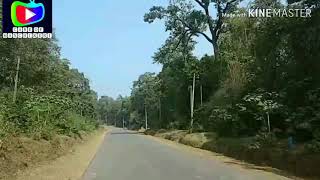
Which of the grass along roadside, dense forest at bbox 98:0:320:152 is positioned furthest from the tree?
the grass along roadside

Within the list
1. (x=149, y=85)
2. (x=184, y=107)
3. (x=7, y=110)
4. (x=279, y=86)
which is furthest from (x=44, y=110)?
(x=149, y=85)

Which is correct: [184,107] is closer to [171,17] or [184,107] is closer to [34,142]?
[171,17]

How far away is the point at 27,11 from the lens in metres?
19.4

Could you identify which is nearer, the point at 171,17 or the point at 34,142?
the point at 34,142

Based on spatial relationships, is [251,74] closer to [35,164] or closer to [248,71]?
[248,71]

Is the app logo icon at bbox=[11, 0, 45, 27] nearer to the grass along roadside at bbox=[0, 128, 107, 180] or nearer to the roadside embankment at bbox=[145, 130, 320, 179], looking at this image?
the grass along roadside at bbox=[0, 128, 107, 180]

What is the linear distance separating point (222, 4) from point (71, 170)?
119ft

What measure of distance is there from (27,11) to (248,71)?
1773cm

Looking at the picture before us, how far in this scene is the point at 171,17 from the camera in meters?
53.9

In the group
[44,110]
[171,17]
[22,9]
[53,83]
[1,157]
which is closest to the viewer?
[1,157]

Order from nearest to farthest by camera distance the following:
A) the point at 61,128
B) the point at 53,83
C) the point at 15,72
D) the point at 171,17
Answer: the point at 15,72
the point at 61,128
the point at 53,83
the point at 171,17

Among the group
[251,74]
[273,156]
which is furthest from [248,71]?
[273,156]

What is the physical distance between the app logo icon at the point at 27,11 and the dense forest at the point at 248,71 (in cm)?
1111

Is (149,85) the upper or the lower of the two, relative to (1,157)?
upper
